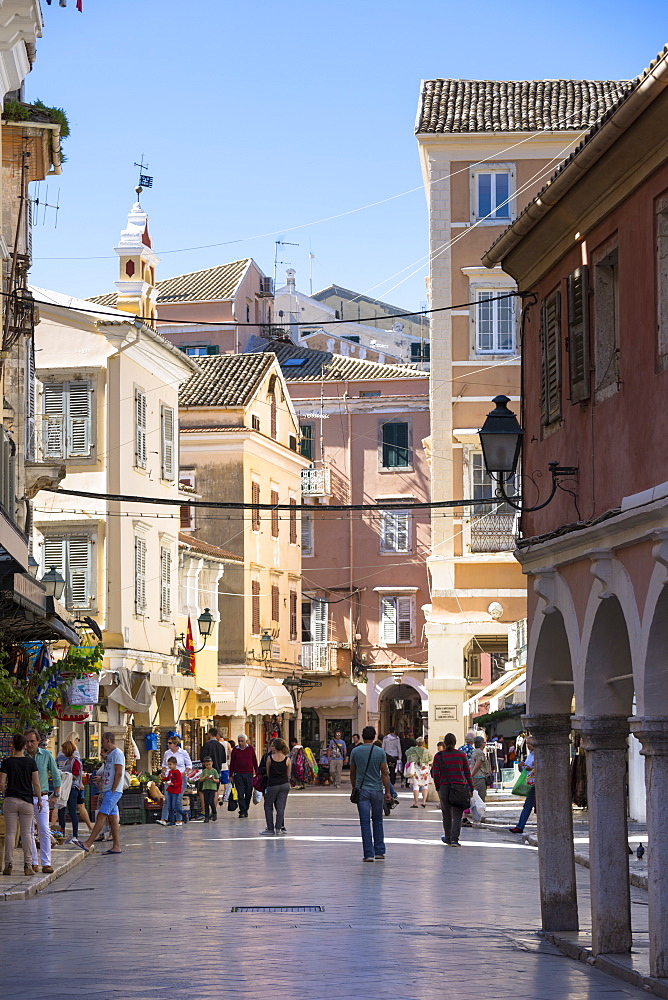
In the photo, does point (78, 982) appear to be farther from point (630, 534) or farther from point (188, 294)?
point (188, 294)

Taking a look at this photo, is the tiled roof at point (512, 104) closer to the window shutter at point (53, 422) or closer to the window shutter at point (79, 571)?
the window shutter at point (53, 422)

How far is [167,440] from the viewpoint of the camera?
154 feet


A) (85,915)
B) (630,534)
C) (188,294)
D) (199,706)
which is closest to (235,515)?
(199,706)

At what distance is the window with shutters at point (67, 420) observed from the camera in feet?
136

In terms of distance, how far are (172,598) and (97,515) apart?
6458mm

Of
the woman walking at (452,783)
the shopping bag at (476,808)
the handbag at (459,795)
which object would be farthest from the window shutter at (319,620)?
the handbag at (459,795)

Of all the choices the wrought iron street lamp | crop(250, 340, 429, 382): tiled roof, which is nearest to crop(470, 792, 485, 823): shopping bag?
the wrought iron street lamp

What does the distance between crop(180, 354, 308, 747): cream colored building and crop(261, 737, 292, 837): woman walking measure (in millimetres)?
25158

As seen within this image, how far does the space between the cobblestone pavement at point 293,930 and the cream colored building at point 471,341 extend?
49.5 feet

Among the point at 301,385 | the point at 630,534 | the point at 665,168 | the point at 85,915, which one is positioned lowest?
the point at 85,915

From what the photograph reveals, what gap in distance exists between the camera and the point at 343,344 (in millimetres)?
79812

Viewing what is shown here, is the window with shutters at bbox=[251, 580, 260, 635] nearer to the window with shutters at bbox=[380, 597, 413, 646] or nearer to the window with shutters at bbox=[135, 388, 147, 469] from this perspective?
the window with shutters at bbox=[380, 597, 413, 646]

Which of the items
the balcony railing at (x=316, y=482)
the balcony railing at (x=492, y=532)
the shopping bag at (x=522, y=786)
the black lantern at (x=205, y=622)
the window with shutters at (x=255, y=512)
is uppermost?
the balcony railing at (x=316, y=482)

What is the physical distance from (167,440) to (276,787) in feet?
64.2
